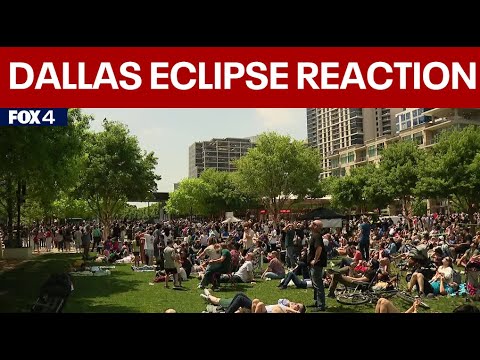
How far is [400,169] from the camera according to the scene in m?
42.0

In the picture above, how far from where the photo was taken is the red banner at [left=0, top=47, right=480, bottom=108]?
827 centimetres

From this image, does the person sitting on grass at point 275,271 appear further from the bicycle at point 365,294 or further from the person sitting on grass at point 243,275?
the bicycle at point 365,294

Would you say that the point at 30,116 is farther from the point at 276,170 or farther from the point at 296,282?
the point at 276,170

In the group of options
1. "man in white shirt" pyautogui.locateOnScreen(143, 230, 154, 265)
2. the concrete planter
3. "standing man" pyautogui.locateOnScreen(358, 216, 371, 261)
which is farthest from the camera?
the concrete planter

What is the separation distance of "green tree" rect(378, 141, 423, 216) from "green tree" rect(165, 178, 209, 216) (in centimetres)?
2702

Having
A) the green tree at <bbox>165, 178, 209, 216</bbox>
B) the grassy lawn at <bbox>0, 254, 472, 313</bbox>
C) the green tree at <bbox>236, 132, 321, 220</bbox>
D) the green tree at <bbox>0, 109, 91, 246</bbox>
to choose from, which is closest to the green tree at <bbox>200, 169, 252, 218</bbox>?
the green tree at <bbox>165, 178, 209, 216</bbox>

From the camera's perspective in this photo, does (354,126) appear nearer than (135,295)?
No

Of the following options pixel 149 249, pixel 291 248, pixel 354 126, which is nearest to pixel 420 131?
pixel 291 248

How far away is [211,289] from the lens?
1177 cm

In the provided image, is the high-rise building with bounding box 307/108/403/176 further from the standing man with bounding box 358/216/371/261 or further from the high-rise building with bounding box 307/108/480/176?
the standing man with bounding box 358/216/371/261

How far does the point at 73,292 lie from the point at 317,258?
235 inches

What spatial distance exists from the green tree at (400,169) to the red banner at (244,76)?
1346 inches
